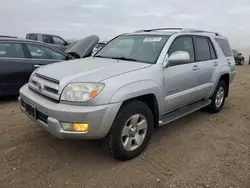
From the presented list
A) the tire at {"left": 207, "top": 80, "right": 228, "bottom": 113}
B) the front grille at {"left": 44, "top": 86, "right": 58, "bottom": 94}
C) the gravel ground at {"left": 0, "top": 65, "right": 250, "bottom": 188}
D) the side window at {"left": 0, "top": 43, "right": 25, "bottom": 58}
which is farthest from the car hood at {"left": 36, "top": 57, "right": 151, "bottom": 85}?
the side window at {"left": 0, "top": 43, "right": 25, "bottom": 58}

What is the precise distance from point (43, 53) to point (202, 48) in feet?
12.7

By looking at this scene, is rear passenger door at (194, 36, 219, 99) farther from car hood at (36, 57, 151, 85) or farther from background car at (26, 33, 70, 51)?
background car at (26, 33, 70, 51)

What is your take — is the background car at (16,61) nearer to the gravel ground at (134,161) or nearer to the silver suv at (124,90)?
the gravel ground at (134,161)

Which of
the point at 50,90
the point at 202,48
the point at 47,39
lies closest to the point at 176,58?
the point at 202,48

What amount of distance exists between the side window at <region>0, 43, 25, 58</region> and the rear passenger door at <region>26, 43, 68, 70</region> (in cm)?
21

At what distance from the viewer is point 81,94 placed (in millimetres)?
2572

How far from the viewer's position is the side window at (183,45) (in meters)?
3.65

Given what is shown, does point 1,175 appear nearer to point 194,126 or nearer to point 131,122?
point 131,122

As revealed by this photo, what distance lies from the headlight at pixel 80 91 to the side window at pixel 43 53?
11.7 ft

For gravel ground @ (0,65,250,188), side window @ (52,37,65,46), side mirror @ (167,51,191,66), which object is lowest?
gravel ground @ (0,65,250,188)

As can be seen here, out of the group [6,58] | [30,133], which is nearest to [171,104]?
[30,133]

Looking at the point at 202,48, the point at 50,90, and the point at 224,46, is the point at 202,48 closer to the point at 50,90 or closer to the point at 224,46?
the point at 224,46

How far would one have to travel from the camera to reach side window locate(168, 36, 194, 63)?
3648mm

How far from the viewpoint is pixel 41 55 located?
588 cm
